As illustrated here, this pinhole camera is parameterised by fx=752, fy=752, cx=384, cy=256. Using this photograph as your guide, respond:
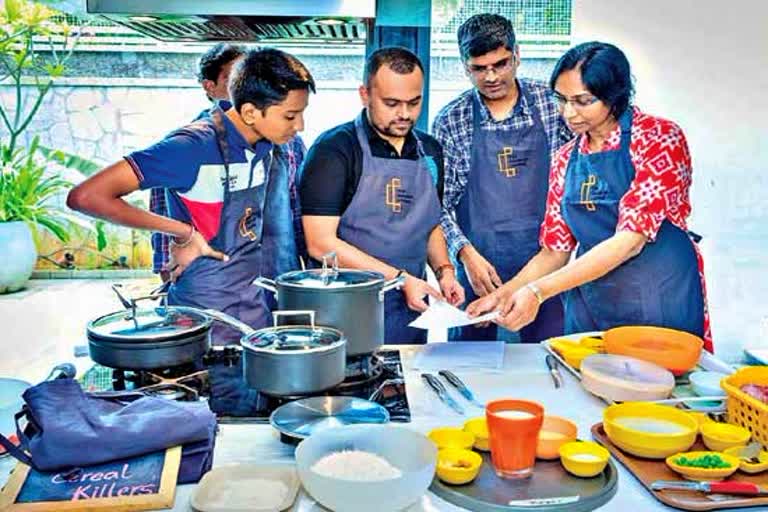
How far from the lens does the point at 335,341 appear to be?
135 centimetres

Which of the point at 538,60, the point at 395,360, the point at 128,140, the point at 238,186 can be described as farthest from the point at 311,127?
the point at 395,360

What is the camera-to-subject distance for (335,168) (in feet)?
7.43

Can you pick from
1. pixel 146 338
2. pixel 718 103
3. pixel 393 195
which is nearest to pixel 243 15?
pixel 146 338

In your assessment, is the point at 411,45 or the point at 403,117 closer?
the point at 403,117

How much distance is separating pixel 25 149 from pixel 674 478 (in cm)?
635

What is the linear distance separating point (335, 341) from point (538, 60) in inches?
103

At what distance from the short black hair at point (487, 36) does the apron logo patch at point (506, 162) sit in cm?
34

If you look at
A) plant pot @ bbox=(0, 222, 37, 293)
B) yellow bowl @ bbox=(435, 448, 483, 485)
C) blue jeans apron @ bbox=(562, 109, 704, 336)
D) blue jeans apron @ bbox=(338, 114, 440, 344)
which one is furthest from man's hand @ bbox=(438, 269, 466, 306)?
plant pot @ bbox=(0, 222, 37, 293)

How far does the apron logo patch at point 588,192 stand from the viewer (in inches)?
82.0

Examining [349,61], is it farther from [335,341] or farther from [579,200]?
[335,341]

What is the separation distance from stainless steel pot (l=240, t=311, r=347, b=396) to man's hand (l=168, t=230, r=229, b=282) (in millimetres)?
611

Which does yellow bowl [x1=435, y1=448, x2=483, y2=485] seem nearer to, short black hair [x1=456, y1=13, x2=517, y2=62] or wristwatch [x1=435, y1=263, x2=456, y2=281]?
wristwatch [x1=435, y1=263, x2=456, y2=281]

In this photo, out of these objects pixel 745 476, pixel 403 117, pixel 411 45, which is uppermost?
pixel 411 45

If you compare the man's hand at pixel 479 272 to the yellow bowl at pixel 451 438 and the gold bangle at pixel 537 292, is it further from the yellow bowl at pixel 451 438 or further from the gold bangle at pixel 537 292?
the yellow bowl at pixel 451 438
